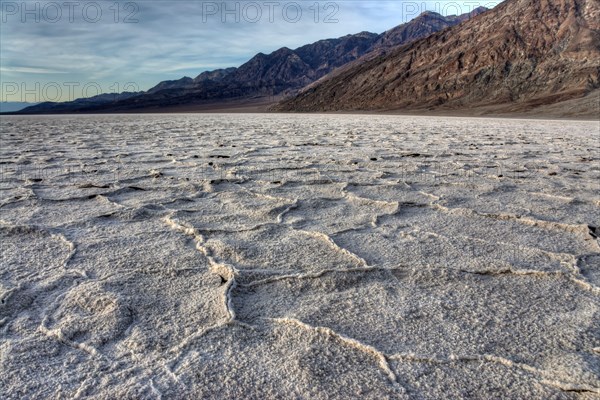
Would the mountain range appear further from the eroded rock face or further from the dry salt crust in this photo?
the dry salt crust

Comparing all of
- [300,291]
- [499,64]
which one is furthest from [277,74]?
[300,291]

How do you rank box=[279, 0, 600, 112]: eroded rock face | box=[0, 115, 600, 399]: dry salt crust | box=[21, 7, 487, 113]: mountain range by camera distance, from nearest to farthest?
box=[0, 115, 600, 399]: dry salt crust
box=[279, 0, 600, 112]: eroded rock face
box=[21, 7, 487, 113]: mountain range

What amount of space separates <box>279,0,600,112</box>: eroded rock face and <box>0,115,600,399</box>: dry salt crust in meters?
27.6

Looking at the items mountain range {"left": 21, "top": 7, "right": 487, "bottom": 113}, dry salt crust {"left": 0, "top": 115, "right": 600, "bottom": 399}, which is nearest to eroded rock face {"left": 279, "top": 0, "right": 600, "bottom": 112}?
dry salt crust {"left": 0, "top": 115, "right": 600, "bottom": 399}

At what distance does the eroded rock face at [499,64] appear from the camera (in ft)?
96.8

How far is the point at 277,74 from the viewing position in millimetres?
103750

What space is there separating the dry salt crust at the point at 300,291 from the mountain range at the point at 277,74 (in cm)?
6564

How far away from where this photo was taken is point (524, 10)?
114 feet

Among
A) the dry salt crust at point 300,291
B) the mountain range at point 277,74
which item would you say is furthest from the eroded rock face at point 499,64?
the mountain range at point 277,74

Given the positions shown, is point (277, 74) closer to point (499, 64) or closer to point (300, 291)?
point (499, 64)

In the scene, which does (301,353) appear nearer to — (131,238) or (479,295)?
(479,295)

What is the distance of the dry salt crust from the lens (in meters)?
1.13

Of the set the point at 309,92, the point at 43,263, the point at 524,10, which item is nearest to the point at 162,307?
the point at 43,263

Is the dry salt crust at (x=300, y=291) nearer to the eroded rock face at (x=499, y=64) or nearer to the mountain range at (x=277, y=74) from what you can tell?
the eroded rock face at (x=499, y=64)
